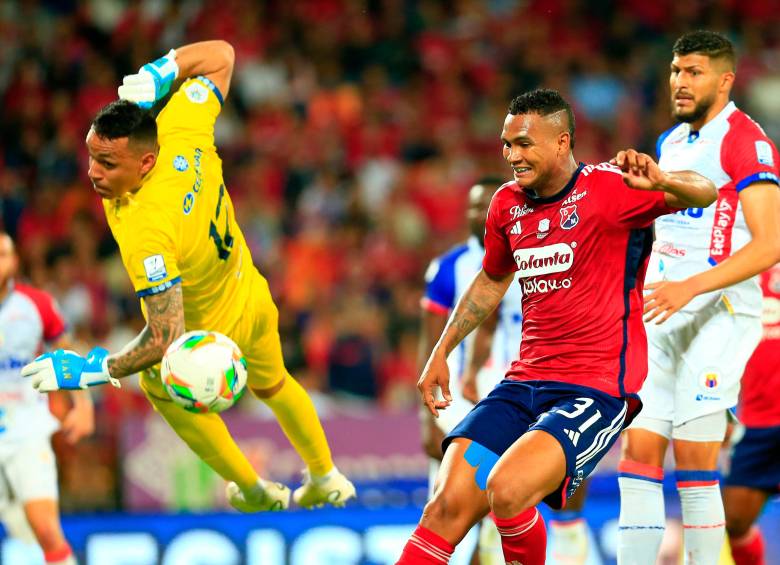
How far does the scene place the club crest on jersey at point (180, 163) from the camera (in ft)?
19.1

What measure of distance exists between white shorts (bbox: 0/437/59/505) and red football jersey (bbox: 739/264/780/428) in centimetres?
430

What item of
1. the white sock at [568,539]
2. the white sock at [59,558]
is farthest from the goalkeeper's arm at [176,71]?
the white sock at [568,539]

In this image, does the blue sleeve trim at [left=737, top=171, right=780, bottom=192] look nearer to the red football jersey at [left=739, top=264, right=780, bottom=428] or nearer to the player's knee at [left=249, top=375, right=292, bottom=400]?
the red football jersey at [left=739, top=264, right=780, bottom=428]

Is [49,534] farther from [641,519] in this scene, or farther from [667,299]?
[667,299]

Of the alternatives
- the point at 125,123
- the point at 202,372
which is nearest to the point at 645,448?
the point at 202,372

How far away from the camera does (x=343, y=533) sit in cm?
815

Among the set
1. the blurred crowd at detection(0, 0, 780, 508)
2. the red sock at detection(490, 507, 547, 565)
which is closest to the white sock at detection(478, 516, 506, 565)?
the red sock at detection(490, 507, 547, 565)

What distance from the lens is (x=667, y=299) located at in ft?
16.3

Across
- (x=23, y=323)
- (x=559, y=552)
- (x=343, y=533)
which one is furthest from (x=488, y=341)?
(x=23, y=323)

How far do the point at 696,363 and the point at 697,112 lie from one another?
1177mm

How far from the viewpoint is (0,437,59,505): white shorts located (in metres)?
7.47

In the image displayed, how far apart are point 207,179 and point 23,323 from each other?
7.66 feet

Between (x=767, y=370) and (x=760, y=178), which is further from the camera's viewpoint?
(x=767, y=370)

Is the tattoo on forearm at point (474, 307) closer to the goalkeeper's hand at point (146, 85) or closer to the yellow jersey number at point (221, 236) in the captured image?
the yellow jersey number at point (221, 236)
